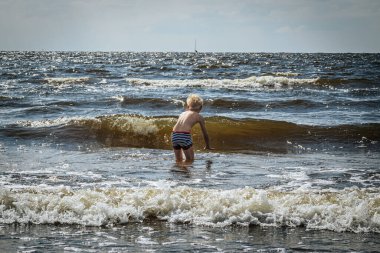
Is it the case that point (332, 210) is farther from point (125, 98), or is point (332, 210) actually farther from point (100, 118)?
point (125, 98)

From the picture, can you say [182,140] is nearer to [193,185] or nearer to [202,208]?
[193,185]

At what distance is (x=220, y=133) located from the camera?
479 inches

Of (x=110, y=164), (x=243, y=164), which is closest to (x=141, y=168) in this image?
(x=110, y=164)

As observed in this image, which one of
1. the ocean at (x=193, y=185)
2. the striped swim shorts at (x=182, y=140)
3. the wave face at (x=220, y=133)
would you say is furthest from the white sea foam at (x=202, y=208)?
the wave face at (x=220, y=133)

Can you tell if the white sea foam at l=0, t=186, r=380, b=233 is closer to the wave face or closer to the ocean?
the ocean

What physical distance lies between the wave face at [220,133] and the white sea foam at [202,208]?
5.21 metres

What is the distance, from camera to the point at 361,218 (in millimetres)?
4883

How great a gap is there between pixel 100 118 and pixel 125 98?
6305 millimetres

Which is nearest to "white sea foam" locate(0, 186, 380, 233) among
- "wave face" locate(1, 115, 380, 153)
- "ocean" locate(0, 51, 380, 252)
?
"ocean" locate(0, 51, 380, 252)

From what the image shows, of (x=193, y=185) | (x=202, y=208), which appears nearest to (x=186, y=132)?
(x=193, y=185)

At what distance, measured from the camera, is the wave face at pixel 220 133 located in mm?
11203

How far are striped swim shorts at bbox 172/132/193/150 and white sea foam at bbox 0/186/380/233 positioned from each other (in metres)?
2.97

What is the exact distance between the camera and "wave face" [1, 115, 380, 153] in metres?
11.2

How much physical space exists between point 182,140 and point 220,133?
12.1ft
